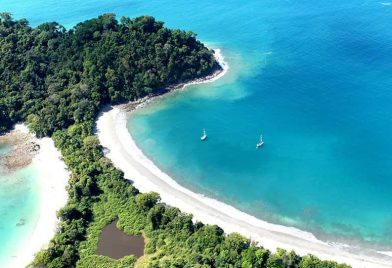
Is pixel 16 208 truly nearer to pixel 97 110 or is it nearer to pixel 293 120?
pixel 97 110

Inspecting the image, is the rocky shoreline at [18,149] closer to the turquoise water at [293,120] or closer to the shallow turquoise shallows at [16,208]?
the shallow turquoise shallows at [16,208]

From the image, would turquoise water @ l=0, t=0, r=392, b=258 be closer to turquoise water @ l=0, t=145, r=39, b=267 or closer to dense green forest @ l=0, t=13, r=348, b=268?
dense green forest @ l=0, t=13, r=348, b=268

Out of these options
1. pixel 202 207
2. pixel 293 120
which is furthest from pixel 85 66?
pixel 293 120

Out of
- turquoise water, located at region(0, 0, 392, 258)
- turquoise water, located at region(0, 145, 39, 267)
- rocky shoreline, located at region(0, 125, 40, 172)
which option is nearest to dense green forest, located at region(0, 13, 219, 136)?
rocky shoreline, located at region(0, 125, 40, 172)

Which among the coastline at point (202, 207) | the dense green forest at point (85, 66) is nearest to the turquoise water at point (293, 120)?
Result: the coastline at point (202, 207)

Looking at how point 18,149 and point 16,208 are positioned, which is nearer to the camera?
point 16,208

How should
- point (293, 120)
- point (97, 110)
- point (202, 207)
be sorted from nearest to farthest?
point (202, 207) → point (293, 120) → point (97, 110)

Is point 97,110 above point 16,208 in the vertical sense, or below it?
above
